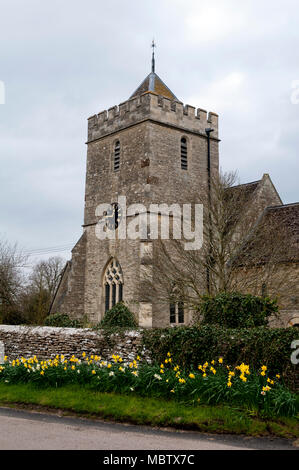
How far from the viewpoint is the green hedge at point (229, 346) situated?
840 cm

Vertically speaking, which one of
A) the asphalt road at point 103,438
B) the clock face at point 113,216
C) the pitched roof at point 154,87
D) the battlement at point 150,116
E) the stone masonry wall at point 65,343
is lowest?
the asphalt road at point 103,438

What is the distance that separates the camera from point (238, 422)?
6.89m

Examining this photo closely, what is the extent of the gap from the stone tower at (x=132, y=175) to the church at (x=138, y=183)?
0.15ft

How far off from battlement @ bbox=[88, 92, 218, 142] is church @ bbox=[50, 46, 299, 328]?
0.05 meters

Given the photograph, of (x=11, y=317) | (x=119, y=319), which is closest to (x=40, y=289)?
(x=11, y=317)

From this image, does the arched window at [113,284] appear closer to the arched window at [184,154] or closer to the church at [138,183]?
the church at [138,183]

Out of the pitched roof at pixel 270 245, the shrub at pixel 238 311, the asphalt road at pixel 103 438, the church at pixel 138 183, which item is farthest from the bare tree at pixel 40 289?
the asphalt road at pixel 103 438

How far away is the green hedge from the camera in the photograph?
8398mm

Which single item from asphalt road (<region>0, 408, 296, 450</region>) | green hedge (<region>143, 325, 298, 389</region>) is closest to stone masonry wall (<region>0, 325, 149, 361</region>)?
green hedge (<region>143, 325, 298, 389</region>)

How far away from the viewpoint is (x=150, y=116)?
A: 880 inches

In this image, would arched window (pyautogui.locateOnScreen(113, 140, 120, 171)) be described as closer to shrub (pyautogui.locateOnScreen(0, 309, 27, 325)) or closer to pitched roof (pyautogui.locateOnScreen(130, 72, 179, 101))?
pitched roof (pyautogui.locateOnScreen(130, 72, 179, 101))

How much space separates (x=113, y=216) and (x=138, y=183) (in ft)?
7.11

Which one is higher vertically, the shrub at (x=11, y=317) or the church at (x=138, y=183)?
the church at (x=138, y=183)

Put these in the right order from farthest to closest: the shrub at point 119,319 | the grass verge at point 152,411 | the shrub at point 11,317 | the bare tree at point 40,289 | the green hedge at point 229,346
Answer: the bare tree at point 40,289 < the shrub at point 11,317 < the shrub at point 119,319 < the green hedge at point 229,346 < the grass verge at point 152,411
